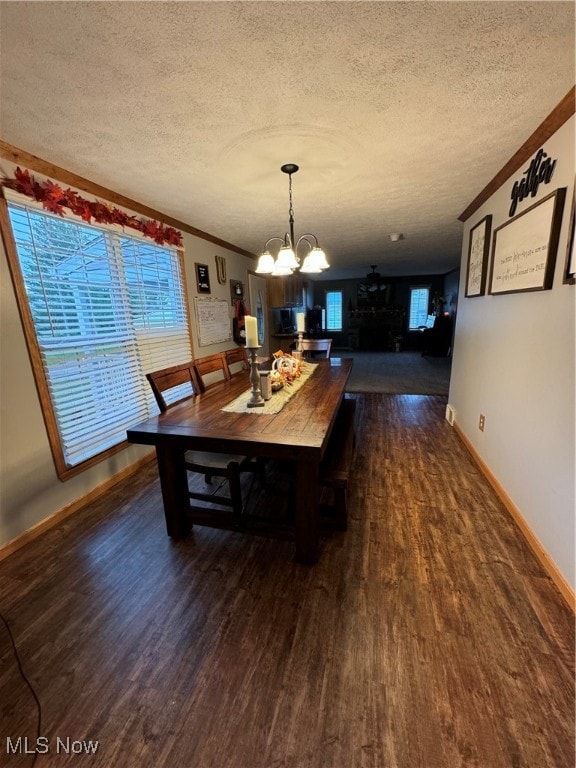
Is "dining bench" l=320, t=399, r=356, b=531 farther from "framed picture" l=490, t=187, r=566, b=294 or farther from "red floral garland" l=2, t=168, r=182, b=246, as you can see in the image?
"red floral garland" l=2, t=168, r=182, b=246

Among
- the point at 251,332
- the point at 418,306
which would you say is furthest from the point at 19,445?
the point at 418,306

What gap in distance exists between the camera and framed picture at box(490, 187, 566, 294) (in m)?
1.51

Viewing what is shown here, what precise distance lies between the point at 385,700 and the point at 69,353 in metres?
2.41

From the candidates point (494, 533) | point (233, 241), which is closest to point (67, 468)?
point (494, 533)

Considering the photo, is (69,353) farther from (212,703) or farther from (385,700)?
(385,700)

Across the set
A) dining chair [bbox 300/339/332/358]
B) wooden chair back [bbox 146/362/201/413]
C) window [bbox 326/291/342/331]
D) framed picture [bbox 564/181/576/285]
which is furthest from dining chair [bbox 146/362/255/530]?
window [bbox 326/291/342/331]

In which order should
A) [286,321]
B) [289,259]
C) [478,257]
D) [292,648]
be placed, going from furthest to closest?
[286,321] < [478,257] < [289,259] < [292,648]

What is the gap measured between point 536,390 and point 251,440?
61.5 inches

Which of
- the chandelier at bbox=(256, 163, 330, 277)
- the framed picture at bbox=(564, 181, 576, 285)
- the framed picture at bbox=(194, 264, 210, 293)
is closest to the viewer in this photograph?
the framed picture at bbox=(564, 181, 576, 285)

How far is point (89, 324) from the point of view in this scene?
217 cm

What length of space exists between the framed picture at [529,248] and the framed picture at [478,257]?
173mm

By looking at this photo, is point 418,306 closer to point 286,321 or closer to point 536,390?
point 286,321

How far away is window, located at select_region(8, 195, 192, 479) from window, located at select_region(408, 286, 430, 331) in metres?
7.83

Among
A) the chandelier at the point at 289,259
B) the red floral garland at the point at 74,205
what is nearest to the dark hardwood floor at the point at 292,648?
the chandelier at the point at 289,259
